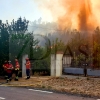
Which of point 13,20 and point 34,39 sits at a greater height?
point 13,20

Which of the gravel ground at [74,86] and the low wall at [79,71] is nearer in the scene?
the gravel ground at [74,86]

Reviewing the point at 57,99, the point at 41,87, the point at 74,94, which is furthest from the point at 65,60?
the point at 57,99

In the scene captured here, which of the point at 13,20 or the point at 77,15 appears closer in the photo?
the point at 13,20

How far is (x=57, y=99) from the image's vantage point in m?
9.58

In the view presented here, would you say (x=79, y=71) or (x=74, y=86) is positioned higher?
(x=79, y=71)

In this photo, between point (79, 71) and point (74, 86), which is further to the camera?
point (79, 71)

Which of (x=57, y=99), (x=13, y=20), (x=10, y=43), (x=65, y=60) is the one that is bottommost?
(x=57, y=99)

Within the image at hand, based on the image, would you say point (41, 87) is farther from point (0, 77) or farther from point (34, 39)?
point (34, 39)

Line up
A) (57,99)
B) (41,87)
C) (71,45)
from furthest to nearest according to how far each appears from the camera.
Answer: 1. (71,45)
2. (41,87)
3. (57,99)

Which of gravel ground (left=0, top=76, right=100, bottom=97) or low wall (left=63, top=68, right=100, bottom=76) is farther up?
low wall (left=63, top=68, right=100, bottom=76)

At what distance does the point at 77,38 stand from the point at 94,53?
45.7ft

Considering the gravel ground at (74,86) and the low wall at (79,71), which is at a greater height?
the low wall at (79,71)

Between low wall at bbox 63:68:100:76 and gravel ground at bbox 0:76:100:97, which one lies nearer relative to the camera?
gravel ground at bbox 0:76:100:97

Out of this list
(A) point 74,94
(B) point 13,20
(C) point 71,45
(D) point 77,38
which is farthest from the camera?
(D) point 77,38
